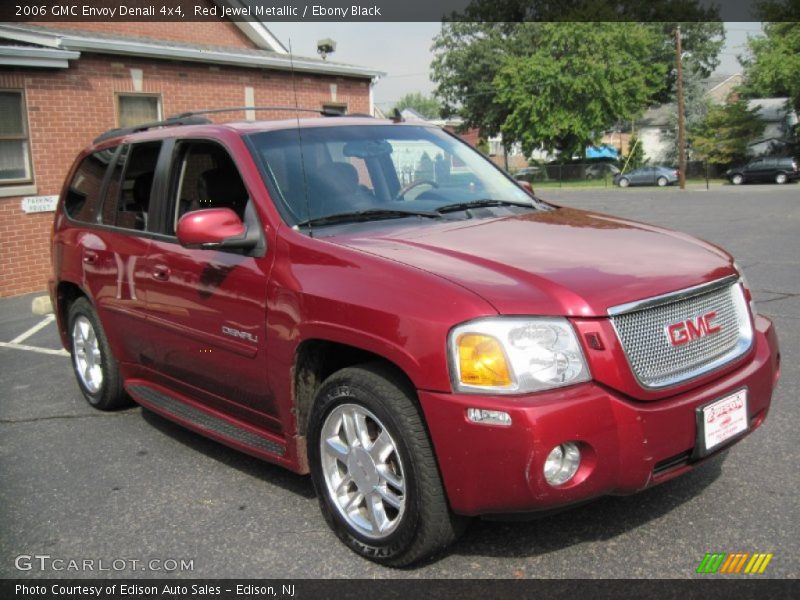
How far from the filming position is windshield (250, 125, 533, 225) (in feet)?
12.8

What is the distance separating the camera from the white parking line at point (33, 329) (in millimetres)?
8523

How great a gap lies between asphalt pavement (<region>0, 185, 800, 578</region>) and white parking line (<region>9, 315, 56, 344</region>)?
3.41 metres

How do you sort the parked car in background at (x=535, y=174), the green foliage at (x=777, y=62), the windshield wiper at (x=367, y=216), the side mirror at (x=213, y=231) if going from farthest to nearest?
the parked car in background at (x=535, y=174) < the green foliage at (x=777, y=62) < the windshield wiper at (x=367, y=216) < the side mirror at (x=213, y=231)

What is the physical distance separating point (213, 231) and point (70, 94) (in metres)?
10.8

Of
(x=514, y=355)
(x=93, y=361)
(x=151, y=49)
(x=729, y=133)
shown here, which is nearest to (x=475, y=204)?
(x=514, y=355)

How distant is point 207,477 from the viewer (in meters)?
4.27

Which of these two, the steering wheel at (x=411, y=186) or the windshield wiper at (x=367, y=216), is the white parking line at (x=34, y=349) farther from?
the windshield wiper at (x=367, y=216)

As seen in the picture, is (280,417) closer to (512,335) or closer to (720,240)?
(512,335)

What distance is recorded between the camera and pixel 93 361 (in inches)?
219

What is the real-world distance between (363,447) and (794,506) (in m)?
1.95

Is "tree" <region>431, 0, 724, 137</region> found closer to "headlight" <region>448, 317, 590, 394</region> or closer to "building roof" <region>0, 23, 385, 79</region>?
"building roof" <region>0, 23, 385, 79</region>

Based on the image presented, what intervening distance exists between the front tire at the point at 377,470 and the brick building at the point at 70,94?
26.2 ft

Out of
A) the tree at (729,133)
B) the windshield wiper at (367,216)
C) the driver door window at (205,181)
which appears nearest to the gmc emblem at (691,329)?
the windshield wiper at (367,216)

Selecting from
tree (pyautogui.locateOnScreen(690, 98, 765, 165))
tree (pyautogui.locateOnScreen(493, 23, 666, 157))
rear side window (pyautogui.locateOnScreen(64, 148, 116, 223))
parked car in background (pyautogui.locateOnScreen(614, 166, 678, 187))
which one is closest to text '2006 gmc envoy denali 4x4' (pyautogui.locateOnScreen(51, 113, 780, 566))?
rear side window (pyautogui.locateOnScreen(64, 148, 116, 223))
